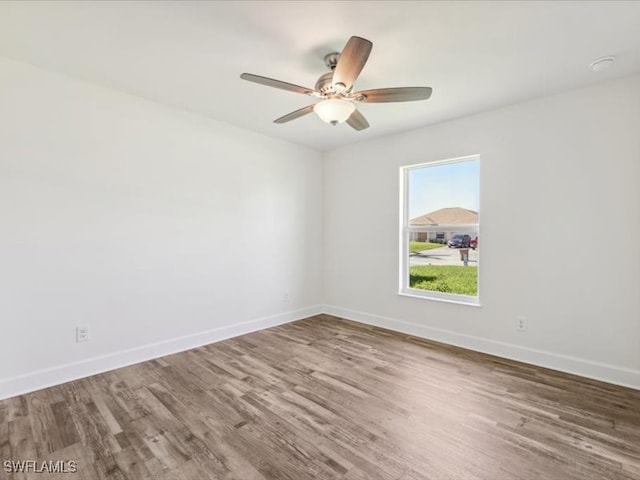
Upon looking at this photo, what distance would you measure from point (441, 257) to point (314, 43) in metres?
2.63

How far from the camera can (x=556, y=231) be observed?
2.69m

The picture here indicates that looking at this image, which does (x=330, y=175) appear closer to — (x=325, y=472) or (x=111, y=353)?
(x=111, y=353)

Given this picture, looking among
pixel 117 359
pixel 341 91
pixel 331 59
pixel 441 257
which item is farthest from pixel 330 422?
pixel 331 59

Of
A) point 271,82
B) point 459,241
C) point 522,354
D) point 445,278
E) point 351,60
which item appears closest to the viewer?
point 351,60

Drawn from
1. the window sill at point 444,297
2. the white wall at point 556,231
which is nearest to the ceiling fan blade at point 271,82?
the white wall at point 556,231

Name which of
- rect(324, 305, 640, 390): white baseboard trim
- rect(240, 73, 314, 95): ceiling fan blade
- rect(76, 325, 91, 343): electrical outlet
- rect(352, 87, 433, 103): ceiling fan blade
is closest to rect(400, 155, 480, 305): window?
rect(324, 305, 640, 390): white baseboard trim

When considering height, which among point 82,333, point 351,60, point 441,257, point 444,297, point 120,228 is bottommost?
point 82,333

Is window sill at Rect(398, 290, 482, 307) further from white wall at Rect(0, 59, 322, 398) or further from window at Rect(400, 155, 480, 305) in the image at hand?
white wall at Rect(0, 59, 322, 398)

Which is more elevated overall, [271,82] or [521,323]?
[271,82]

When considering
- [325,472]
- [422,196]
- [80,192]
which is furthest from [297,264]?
[325,472]

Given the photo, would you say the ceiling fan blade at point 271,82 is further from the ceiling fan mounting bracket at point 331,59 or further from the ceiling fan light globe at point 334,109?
the ceiling fan mounting bracket at point 331,59

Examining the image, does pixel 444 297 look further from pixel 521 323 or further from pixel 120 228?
pixel 120 228

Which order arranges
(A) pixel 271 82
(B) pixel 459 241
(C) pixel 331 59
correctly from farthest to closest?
(B) pixel 459 241 < (C) pixel 331 59 < (A) pixel 271 82

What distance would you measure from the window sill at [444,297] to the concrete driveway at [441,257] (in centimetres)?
37
